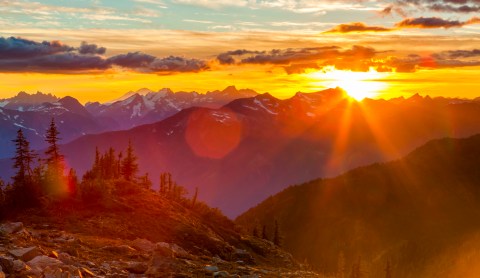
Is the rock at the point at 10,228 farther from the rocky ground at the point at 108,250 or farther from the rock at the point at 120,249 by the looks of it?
the rock at the point at 120,249

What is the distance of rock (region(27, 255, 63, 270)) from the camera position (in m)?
25.3

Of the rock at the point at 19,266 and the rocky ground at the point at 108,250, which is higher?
the rock at the point at 19,266

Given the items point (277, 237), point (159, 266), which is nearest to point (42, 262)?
point (159, 266)

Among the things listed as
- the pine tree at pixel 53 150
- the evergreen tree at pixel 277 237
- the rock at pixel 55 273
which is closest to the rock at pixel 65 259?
the rock at pixel 55 273

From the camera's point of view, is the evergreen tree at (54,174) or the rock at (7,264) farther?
the evergreen tree at (54,174)

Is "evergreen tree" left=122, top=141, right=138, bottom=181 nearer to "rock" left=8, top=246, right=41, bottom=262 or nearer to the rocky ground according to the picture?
the rocky ground

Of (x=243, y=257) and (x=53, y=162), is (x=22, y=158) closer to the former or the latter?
(x=53, y=162)

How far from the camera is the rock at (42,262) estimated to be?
25344mm

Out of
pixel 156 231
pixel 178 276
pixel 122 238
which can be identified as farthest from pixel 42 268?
pixel 156 231

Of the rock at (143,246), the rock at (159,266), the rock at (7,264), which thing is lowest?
the rock at (143,246)

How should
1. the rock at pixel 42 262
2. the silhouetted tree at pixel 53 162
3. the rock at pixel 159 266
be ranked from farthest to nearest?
the silhouetted tree at pixel 53 162 < the rock at pixel 159 266 < the rock at pixel 42 262

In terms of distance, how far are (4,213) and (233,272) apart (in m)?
34.1

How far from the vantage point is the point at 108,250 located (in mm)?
38375

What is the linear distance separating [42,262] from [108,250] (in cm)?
1253
